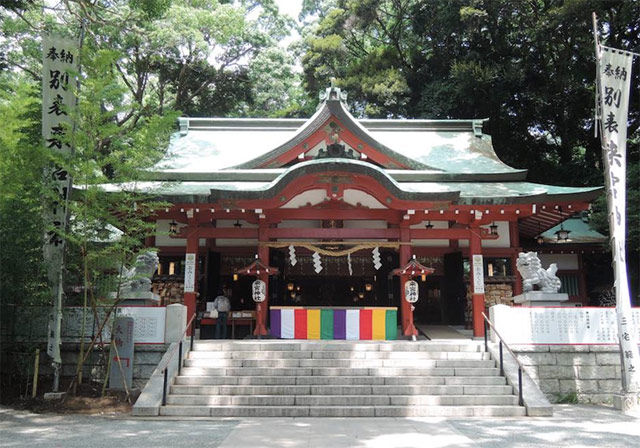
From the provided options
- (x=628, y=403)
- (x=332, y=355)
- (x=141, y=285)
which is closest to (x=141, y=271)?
(x=141, y=285)

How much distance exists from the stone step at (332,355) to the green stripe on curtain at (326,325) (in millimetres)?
1633

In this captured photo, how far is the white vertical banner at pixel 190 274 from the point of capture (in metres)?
11.8

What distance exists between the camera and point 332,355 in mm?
9633

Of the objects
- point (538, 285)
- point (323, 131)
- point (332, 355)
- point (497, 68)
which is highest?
point (497, 68)

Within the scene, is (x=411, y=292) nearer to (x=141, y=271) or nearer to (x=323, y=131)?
(x=323, y=131)

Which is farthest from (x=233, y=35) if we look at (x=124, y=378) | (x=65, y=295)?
(x=124, y=378)

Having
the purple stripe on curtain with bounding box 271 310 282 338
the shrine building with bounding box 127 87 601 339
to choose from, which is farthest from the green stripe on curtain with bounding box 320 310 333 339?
the purple stripe on curtain with bounding box 271 310 282 338

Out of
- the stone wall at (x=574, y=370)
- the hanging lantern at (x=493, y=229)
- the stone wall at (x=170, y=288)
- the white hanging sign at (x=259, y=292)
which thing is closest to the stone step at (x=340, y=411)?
the stone wall at (x=574, y=370)

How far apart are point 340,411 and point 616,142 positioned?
7.14m

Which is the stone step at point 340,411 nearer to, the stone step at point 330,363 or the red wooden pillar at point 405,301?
the stone step at point 330,363

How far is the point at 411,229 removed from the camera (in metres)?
12.6

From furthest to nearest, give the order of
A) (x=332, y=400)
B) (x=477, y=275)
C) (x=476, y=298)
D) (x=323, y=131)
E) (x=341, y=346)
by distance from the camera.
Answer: (x=323, y=131)
(x=477, y=275)
(x=476, y=298)
(x=341, y=346)
(x=332, y=400)

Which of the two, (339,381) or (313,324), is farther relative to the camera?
(313,324)

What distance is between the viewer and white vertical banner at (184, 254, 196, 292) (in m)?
11.8
